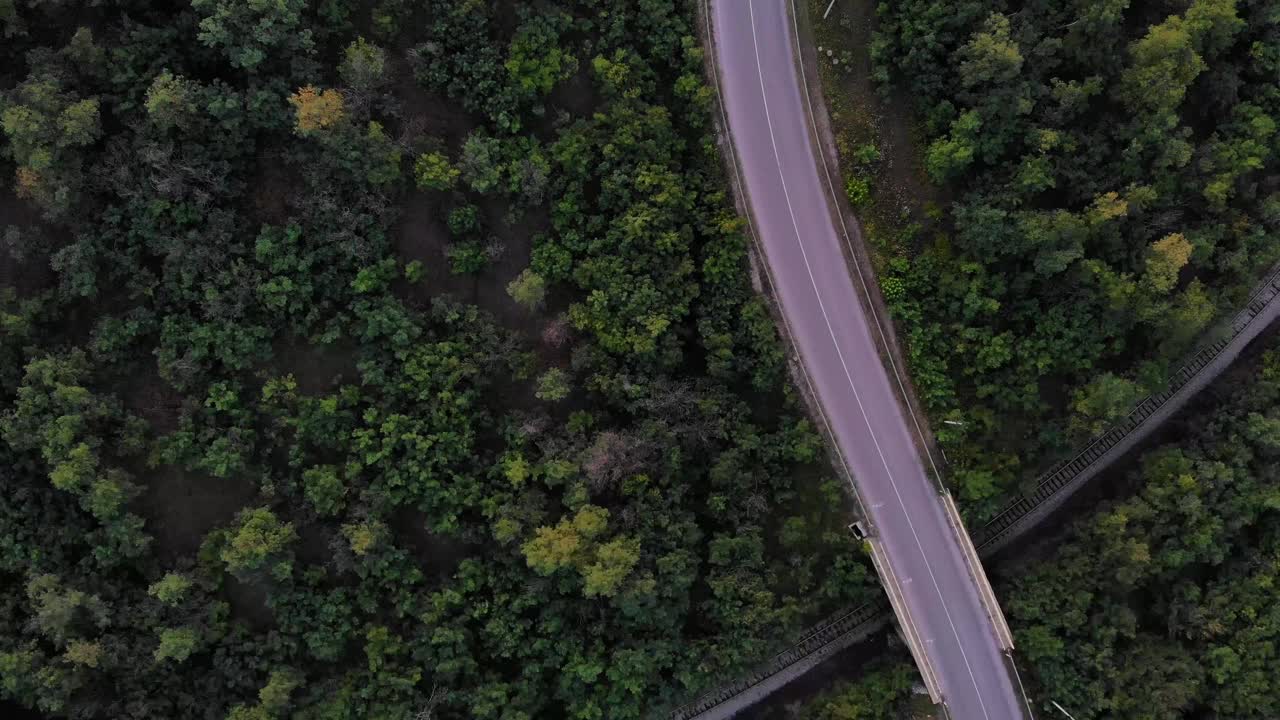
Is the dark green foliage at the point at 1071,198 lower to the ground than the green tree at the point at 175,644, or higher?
higher

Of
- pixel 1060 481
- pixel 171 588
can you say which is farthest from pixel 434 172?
pixel 1060 481

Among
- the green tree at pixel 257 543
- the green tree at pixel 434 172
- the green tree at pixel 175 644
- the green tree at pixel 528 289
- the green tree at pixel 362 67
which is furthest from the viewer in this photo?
the green tree at pixel 528 289

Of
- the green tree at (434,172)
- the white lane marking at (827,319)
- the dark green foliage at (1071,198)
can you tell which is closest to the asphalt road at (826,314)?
the white lane marking at (827,319)

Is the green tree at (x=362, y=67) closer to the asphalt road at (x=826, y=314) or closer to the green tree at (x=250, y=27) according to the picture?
the green tree at (x=250, y=27)

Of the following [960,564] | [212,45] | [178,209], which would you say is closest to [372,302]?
[178,209]

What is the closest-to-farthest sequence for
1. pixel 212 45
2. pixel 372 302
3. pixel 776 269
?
pixel 212 45 < pixel 372 302 < pixel 776 269

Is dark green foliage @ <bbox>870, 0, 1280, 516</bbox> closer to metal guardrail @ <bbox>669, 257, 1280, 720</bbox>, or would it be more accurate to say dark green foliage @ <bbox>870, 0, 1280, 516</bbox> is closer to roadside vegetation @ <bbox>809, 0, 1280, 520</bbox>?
roadside vegetation @ <bbox>809, 0, 1280, 520</bbox>

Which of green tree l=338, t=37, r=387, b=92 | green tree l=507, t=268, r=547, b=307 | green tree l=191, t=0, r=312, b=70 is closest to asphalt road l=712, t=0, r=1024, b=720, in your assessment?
green tree l=507, t=268, r=547, b=307

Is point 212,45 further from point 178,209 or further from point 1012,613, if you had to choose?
point 1012,613

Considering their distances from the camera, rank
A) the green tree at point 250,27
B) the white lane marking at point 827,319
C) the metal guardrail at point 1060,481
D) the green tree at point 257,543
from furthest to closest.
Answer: the metal guardrail at point 1060,481 < the white lane marking at point 827,319 < the green tree at point 257,543 < the green tree at point 250,27
